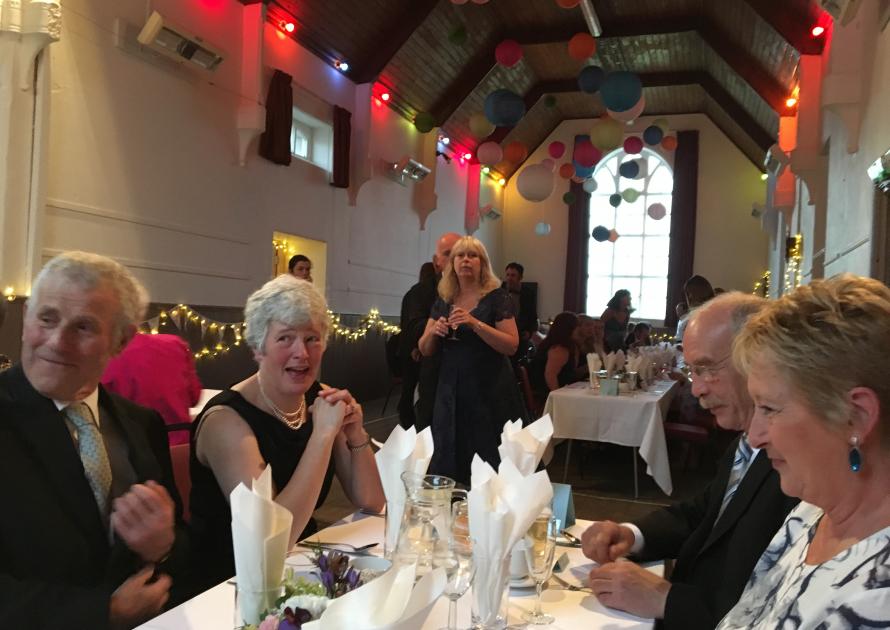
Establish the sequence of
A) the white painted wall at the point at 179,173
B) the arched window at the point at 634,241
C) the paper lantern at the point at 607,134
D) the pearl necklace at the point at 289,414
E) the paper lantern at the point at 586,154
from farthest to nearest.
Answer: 1. the arched window at the point at 634,241
2. the paper lantern at the point at 586,154
3. the paper lantern at the point at 607,134
4. the white painted wall at the point at 179,173
5. the pearl necklace at the point at 289,414

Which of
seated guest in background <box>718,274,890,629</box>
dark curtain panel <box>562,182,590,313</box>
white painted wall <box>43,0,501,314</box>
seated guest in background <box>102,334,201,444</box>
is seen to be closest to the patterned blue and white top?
seated guest in background <box>718,274,890,629</box>

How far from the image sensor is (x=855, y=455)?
0.97m

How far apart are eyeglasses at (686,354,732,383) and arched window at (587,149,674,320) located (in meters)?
13.0

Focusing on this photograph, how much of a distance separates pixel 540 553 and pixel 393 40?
8.58 m

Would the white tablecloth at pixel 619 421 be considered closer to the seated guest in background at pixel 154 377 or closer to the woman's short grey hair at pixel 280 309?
the seated guest in background at pixel 154 377

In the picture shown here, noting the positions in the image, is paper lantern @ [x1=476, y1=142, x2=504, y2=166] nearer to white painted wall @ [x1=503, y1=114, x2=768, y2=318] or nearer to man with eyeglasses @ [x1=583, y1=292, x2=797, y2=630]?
white painted wall @ [x1=503, y1=114, x2=768, y2=318]

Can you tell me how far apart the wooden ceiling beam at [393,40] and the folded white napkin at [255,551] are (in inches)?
339

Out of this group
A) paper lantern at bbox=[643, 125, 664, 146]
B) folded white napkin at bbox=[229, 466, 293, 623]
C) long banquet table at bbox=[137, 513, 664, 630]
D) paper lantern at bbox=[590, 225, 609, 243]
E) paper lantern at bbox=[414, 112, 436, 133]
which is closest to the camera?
folded white napkin at bbox=[229, 466, 293, 623]

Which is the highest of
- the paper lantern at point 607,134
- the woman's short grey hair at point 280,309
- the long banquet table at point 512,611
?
the paper lantern at point 607,134

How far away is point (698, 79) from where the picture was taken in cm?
1184

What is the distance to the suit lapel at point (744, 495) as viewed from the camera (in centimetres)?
152

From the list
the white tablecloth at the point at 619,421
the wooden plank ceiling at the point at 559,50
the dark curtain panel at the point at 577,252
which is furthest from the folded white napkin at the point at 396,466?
the dark curtain panel at the point at 577,252

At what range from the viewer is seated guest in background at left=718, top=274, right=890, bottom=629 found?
916mm

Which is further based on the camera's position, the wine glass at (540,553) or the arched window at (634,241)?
the arched window at (634,241)
